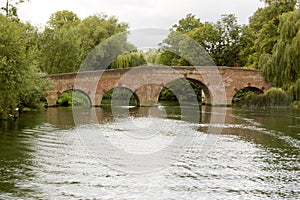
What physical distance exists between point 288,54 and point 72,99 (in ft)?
51.5

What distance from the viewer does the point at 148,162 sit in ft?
36.4

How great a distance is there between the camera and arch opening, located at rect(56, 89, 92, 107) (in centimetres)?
3353

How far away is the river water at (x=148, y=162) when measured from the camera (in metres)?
8.45

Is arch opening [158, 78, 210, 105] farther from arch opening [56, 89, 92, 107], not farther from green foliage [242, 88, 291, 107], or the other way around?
green foliage [242, 88, 291, 107]

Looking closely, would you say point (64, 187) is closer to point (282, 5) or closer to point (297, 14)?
point (297, 14)

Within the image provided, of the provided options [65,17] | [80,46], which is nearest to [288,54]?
[80,46]

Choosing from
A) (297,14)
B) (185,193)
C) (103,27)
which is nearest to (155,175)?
(185,193)

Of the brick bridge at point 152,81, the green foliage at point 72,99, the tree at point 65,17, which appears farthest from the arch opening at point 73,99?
the tree at point 65,17

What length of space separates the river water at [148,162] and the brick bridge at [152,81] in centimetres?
1412

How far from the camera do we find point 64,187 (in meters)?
8.63

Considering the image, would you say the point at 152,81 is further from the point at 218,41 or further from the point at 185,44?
the point at 218,41

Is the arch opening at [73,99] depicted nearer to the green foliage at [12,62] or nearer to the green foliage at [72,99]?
the green foliage at [72,99]

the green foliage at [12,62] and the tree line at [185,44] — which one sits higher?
the tree line at [185,44]

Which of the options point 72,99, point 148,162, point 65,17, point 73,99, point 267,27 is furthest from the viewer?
point 65,17
